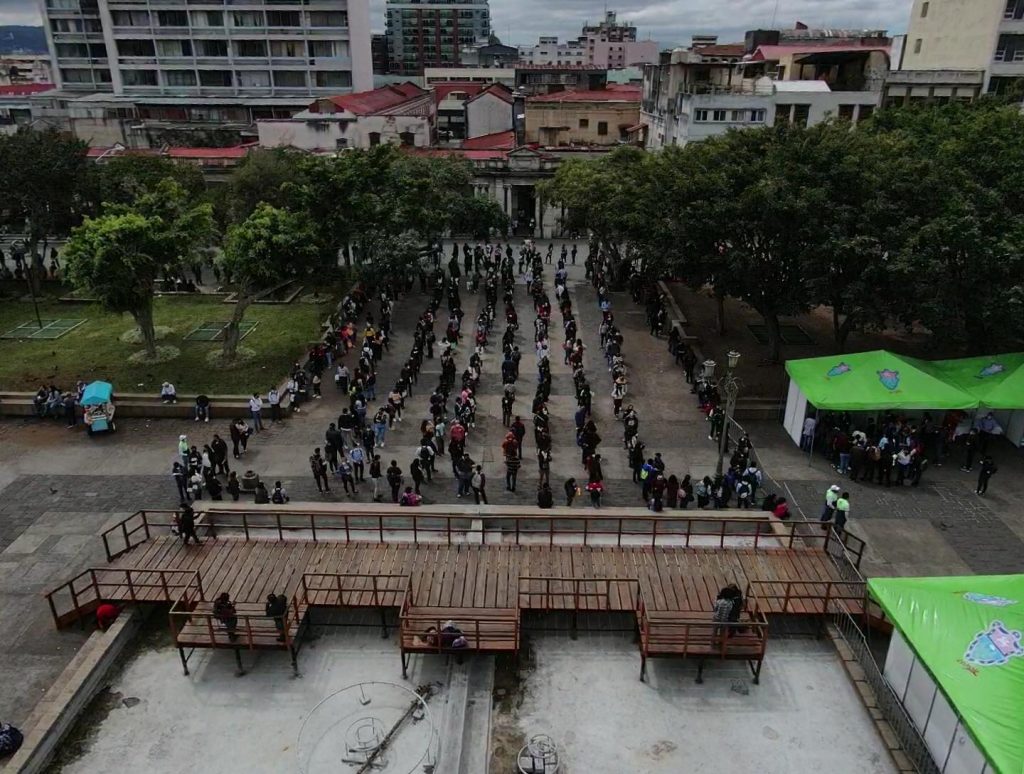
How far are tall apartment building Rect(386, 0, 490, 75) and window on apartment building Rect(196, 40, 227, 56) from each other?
91.0 meters

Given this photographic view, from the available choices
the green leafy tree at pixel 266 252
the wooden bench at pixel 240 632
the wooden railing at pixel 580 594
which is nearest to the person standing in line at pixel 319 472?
the wooden bench at pixel 240 632

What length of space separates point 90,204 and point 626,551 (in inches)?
1272

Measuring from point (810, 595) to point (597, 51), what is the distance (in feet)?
536

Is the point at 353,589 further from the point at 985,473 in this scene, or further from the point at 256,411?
the point at 985,473

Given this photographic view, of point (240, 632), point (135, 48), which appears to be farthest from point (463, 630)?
point (135, 48)

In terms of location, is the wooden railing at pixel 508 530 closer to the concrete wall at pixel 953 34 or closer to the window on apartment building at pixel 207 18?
the concrete wall at pixel 953 34

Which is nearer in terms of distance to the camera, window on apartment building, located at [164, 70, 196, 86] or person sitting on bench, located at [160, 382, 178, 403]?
person sitting on bench, located at [160, 382, 178, 403]

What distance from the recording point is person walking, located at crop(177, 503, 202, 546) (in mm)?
14133

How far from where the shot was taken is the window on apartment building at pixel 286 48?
224ft

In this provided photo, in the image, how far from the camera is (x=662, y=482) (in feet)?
53.5

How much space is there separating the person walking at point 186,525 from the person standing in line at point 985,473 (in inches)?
703

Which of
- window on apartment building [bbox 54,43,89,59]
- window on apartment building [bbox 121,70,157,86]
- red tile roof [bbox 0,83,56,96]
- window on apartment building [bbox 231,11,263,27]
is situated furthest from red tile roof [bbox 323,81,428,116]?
red tile roof [bbox 0,83,56,96]

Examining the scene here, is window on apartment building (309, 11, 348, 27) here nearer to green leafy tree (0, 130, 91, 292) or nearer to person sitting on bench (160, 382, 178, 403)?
green leafy tree (0, 130, 91, 292)

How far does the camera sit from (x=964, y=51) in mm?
45125
